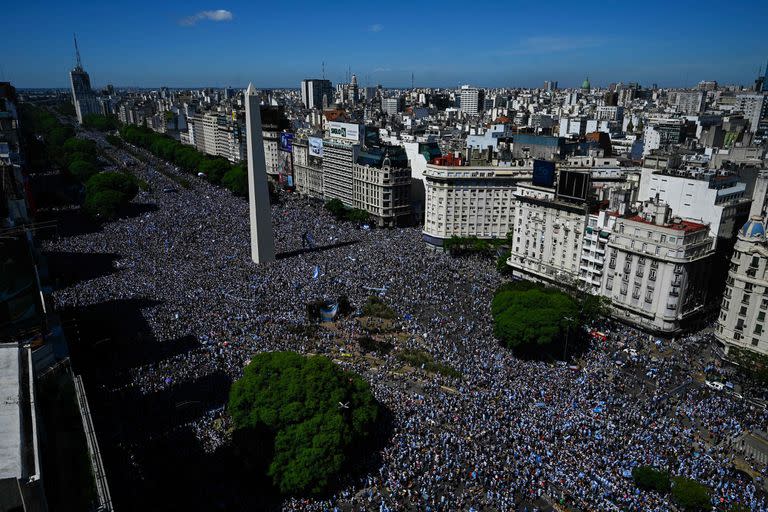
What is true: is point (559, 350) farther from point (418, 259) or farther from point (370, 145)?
point (370, 145)

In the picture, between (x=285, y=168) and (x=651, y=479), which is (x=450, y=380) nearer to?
(x=651, y=479)

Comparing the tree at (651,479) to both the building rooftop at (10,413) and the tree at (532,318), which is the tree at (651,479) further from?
the building rooftop at (10,413)

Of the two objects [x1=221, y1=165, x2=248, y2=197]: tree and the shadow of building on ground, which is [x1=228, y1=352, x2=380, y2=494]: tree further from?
[x1=221, y1=165, x2=248, y2=197]: tree

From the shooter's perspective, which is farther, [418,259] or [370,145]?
[370,145]

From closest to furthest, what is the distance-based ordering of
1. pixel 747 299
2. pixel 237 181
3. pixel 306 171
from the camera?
pixel 747 299 < pixel 237 181 < pixel 306 171

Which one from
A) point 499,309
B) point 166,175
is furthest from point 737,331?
point 166,175

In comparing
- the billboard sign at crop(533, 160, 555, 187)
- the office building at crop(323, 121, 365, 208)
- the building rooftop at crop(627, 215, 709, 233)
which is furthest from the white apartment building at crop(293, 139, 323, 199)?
the building rooftop at crop(627, 215, 709, 233)

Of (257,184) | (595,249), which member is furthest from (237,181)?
(595,249)
